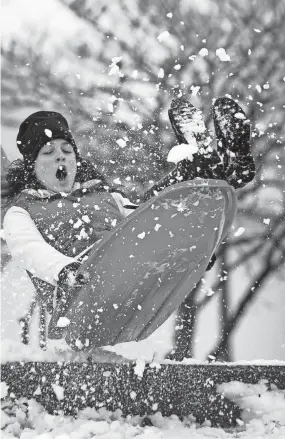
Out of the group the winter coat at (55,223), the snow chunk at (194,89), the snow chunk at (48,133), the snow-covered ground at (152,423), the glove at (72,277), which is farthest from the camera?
the snow chunk at (194,89)

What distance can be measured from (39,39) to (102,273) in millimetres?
5117

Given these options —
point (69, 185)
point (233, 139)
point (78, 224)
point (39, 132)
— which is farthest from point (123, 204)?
point (233, 139)

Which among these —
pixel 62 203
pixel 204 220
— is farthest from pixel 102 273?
pixel 62 203

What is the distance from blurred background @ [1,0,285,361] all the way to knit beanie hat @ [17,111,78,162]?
9.86 ft

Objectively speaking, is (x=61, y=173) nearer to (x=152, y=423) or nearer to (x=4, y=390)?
(x=4, y=390)

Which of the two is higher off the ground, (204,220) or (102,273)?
(204,220)

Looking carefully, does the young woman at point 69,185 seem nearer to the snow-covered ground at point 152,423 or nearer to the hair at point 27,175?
the hair at point 27,175

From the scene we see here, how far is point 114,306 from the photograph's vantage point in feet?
7.82

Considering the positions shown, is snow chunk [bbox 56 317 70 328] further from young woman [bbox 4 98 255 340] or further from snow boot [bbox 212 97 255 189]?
snow boot [bbox 212 97 255 189]

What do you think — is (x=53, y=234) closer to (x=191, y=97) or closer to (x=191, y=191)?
(x=191, y=191)

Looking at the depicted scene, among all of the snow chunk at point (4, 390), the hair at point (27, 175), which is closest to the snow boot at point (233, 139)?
the hair at point (27, 175)

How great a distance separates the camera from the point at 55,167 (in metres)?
3.10

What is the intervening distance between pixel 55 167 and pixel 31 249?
2.62 feet

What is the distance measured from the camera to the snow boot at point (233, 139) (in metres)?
2.23
